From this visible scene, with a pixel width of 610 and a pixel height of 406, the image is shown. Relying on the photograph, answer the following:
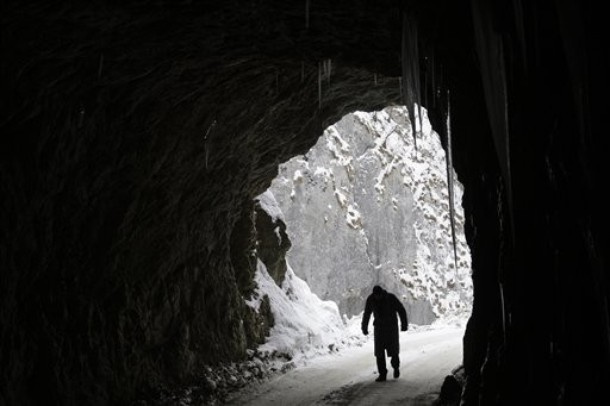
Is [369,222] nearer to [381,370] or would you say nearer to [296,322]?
[296,322]

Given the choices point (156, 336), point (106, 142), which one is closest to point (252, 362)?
point (156, 336)

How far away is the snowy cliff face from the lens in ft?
158

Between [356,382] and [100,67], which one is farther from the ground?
[100,67]

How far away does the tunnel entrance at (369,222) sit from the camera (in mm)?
48094

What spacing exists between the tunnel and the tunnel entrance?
34.1 m

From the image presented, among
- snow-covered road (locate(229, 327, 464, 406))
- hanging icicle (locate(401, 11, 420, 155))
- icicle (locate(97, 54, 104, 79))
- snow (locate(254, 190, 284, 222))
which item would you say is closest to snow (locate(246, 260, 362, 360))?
snow-covered road (locate(229, 327, 464, 406))

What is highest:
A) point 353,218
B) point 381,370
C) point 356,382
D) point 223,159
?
point 353,218

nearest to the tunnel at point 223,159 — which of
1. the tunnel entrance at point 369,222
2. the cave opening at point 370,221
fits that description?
the cave opening at point 370,221

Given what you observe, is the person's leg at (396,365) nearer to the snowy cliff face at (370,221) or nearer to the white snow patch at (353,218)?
the snowy cliff face at (370,221)

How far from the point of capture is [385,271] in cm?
4994

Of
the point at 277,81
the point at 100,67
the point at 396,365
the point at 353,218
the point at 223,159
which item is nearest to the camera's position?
the point at 100,67

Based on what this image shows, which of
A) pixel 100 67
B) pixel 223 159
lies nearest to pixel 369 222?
pixel 223 159

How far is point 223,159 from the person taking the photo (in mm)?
11555

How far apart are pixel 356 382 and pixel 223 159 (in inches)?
204
